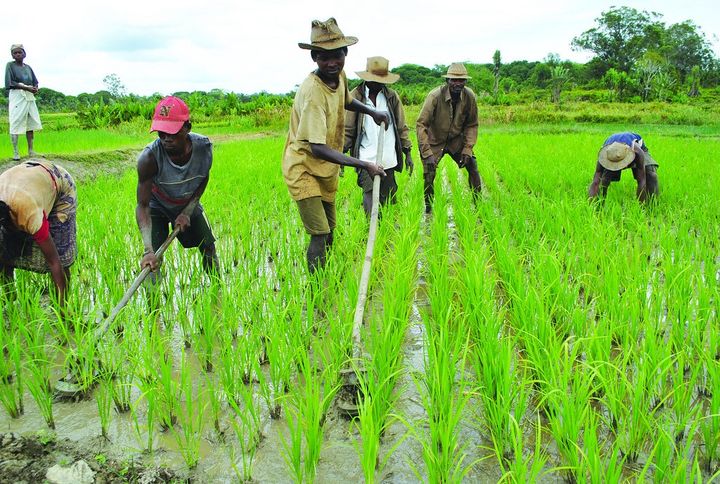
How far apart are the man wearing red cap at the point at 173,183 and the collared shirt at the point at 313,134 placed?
1.63ft

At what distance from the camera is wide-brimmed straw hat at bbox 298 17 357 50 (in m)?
2.51

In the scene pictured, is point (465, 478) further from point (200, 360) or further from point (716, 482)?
point (200, 360)

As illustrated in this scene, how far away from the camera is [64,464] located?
5.52ft

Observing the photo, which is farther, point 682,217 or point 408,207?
point 408,207

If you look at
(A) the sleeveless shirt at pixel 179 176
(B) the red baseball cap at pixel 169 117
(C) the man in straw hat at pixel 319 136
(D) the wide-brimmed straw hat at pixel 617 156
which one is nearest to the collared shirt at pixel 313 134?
(C) the man in straw hat at pixel 319 136

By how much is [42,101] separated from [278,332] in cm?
3615

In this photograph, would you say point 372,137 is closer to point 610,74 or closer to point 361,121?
point 361,121

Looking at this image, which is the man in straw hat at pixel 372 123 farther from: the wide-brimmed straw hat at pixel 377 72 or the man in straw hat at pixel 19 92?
the man in straw hat at pixel 19 92

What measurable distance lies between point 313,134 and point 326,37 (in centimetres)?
47

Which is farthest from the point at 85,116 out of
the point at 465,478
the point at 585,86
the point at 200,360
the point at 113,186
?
the point at 585,86

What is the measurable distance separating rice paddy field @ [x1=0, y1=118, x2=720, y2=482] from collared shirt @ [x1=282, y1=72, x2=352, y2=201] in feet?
1.66

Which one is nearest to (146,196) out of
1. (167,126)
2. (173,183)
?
(173,183)

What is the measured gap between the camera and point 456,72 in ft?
15.3

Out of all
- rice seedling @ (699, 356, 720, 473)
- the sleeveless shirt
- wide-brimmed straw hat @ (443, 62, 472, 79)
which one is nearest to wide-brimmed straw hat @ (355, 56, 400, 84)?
wide-brimmed straw hat @ (443, 62, 472, 79)
